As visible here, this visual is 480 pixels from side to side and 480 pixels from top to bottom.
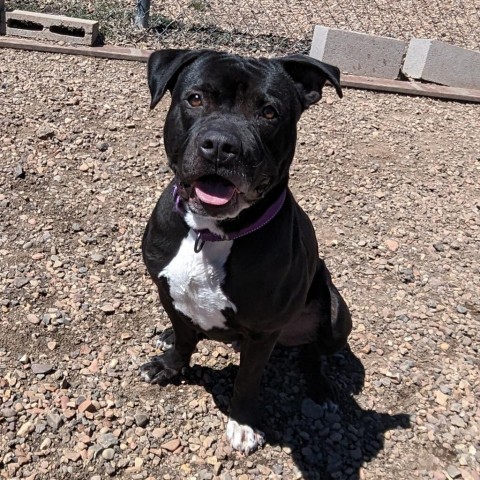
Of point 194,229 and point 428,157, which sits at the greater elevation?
point 194,229

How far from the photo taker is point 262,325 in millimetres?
2646

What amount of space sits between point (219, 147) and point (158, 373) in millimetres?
1522

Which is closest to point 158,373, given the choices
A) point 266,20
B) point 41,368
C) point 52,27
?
point 41,368

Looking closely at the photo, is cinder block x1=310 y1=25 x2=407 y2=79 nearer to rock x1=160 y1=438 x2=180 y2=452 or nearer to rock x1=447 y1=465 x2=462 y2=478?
rock x1=447 y1=465 x2=462 y2=478

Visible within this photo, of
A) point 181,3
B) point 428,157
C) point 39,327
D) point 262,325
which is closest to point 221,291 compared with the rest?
point 262,325

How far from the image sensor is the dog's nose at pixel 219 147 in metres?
2.24

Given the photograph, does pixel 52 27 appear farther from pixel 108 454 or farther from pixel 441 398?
pixel 441 398

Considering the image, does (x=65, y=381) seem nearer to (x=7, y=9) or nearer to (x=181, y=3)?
(x=7, y=9)

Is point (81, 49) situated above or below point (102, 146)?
above

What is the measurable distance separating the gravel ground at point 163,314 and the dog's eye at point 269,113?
1.55 meters

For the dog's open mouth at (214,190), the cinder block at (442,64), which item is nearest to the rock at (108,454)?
the dog's open mouth at (214,190)

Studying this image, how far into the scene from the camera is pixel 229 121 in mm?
2385

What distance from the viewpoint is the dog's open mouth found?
2348 mm

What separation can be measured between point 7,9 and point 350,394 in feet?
18.2
